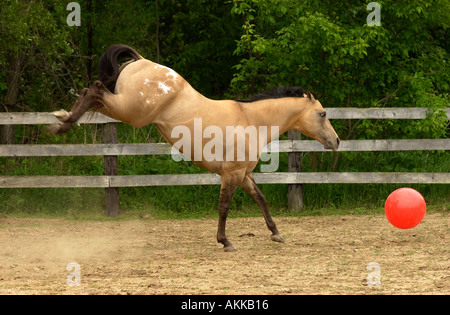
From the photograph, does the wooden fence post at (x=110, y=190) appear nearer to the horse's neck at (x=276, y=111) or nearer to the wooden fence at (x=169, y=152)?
the wooden fence at (x=169, y=152)

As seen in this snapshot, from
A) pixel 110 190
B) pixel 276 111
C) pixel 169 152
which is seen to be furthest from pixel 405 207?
pixel 110 190

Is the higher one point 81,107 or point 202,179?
point 81,107

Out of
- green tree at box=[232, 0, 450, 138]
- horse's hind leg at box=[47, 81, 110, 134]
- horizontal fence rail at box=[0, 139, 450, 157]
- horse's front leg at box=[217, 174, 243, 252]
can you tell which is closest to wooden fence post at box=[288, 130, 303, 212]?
horizontal fence rail at box=[0, 139, 450, 157]

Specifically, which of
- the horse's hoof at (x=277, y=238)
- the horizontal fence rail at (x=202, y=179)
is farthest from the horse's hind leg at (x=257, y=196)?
the horizontal fence rail at (x=202, y=179)

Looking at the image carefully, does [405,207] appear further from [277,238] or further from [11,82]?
[11,82]

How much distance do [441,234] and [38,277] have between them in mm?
4695

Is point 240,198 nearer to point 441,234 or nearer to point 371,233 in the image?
point 371,233

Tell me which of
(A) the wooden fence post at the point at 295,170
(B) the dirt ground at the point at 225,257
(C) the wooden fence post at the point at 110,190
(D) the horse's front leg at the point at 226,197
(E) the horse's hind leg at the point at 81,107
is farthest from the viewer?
(A) the wooden fence post at the point at 295,170

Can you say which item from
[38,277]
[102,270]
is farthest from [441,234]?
[38,277]

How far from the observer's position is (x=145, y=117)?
21.0 ft

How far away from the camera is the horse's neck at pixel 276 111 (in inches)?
281

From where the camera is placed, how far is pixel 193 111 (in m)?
6.66

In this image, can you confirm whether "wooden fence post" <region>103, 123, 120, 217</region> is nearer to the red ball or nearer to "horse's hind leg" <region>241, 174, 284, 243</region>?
"horse's hind leg" <region>241, 174, 284, 243</region>

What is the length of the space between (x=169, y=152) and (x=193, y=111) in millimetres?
2806
